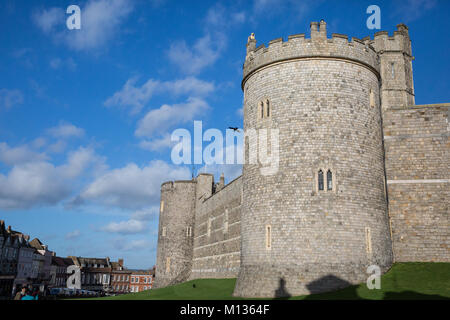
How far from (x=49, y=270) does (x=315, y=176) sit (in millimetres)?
76905

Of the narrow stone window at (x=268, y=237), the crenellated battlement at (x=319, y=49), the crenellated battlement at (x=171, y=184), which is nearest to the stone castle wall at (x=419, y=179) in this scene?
the crenellated battlement at (x=319, y=49)

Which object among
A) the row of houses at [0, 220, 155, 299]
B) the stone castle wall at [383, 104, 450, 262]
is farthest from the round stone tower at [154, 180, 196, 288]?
the stone castle wall at [383, 104, 450, 262]

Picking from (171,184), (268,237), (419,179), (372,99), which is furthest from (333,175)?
(171,184)

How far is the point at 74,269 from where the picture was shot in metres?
86.0

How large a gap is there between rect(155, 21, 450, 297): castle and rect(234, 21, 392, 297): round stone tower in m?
0.04

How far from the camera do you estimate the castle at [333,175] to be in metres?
16.3

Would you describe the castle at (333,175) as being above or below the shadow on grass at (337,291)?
above

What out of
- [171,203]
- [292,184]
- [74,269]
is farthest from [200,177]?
[74,269]

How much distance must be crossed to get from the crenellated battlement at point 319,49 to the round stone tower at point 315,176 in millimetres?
46

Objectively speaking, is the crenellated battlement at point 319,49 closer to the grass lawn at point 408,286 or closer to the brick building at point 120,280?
the grass lawn at point 408,286

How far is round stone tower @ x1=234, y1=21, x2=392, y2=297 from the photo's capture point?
1619 centimetres
